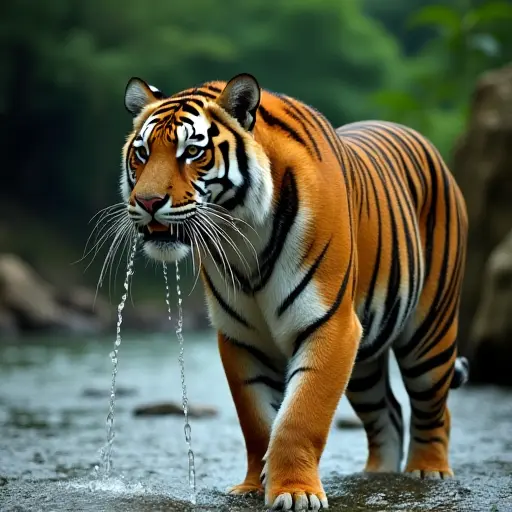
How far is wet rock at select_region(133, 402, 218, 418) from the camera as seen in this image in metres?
7.70

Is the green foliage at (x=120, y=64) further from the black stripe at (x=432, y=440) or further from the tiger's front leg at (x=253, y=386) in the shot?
the tiger's front leg at (x=253, y=386)

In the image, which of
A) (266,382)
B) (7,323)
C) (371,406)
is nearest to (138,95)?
(266,382)

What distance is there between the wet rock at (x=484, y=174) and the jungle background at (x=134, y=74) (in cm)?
35

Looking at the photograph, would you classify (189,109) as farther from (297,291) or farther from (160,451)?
(160,451)

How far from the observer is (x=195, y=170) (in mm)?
3504

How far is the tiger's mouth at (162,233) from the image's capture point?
3.45 m

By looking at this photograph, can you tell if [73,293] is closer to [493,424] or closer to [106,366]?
[106,366]

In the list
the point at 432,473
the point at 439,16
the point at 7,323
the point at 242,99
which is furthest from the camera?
the point at 7,323

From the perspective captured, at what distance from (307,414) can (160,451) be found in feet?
7.84

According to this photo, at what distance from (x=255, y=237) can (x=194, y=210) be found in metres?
0.31

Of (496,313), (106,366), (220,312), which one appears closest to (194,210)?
(220,312)

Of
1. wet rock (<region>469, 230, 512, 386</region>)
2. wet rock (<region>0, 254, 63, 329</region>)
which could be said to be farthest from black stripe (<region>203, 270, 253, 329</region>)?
wet rock (<region>0, 254, 63, 329</region>)

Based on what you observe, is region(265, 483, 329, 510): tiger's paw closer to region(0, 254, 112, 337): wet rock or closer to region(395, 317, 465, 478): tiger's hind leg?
region(395, 317, 465, 478): tiger's hind leg

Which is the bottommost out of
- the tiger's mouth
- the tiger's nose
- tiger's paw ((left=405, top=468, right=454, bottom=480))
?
tiger's paw ((left=405, top=468, right=454, bottom=480))
